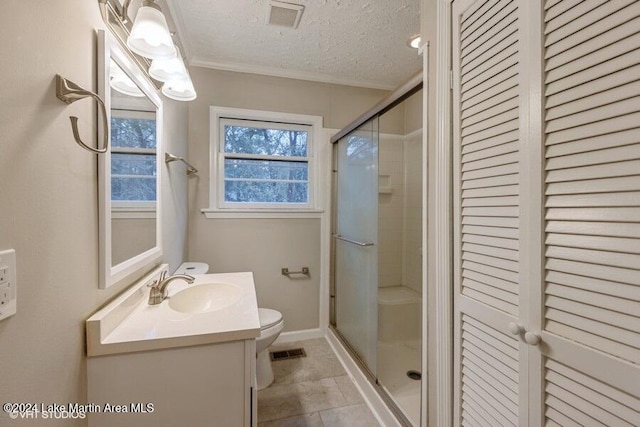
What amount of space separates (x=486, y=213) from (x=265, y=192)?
1949 millimetres

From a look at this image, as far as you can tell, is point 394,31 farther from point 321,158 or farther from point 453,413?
point 453,413

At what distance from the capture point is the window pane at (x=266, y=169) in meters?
2.44

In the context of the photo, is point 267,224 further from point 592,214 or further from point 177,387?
point 592,214

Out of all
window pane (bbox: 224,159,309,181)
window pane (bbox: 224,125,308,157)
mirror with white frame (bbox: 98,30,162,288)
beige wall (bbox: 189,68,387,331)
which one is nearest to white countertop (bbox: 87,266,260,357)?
mirror with white frame (bbox: 98,30,162,288)

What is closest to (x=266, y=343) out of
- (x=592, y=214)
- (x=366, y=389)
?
(x=366, y=389)

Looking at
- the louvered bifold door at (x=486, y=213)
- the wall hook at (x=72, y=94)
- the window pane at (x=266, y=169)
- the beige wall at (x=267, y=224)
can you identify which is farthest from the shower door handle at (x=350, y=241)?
the wall hook at (x=72, y=94)

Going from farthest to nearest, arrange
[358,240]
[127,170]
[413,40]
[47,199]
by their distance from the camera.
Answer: [358,240] → [413,40] → [127,170] → [47,199]

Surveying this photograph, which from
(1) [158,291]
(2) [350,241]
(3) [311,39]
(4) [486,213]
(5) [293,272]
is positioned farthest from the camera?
(5) [293,272]

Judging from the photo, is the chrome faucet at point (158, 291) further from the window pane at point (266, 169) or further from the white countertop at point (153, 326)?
the window pane at point (266, 169)

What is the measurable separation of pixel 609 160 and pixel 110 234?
4.48ft

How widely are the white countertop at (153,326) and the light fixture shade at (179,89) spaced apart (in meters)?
0.96

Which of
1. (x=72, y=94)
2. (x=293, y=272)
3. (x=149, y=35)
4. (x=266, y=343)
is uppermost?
(x=149, y=35)

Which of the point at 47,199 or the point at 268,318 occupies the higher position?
the point at 47,199

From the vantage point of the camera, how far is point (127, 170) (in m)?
1.10
